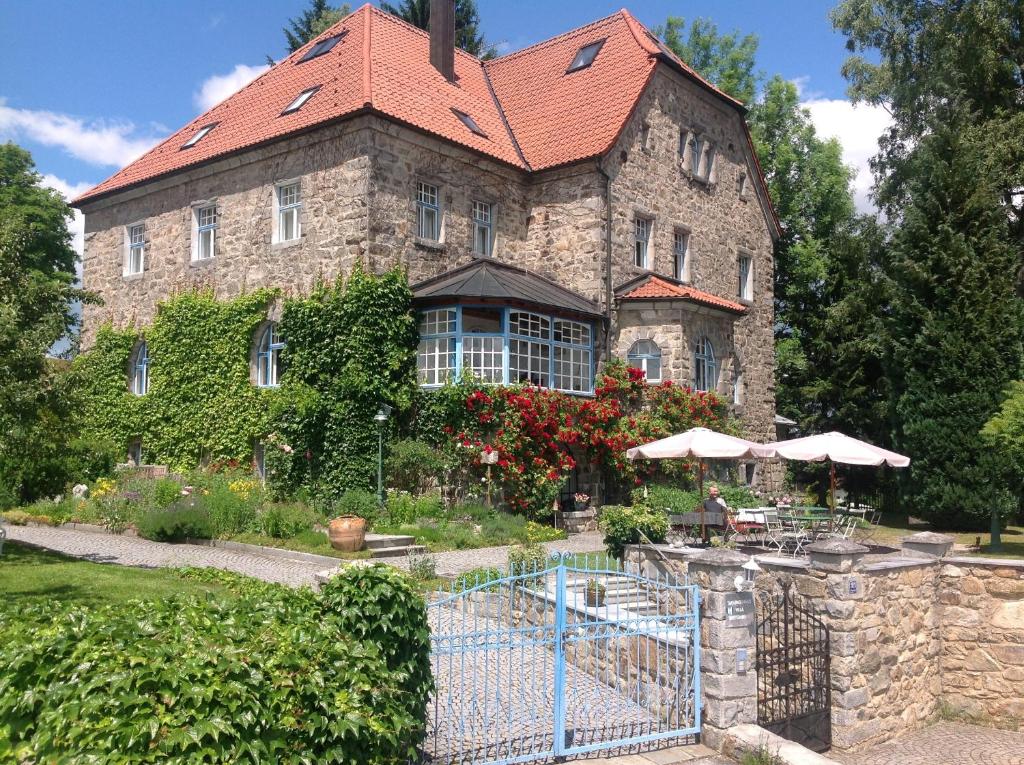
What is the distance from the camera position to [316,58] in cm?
2359

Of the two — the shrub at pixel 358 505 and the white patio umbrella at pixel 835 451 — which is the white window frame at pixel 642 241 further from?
the shrub at pixel 358 505

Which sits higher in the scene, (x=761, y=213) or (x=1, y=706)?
(x=761, y=213)

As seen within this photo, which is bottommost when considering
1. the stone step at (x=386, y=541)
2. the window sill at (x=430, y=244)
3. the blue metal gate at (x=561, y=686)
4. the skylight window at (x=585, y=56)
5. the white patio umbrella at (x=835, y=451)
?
the blue metal gate at (x=561, y=686)

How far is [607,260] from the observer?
71.2ft

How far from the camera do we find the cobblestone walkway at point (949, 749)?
10.1m

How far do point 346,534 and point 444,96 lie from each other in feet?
42.0

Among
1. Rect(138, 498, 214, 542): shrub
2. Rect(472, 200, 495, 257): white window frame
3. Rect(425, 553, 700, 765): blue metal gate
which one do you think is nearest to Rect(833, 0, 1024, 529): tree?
Rect(472, 200, 495, 257): white window frame

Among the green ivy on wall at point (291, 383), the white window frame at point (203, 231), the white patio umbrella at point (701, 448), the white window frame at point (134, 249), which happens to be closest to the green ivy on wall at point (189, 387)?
the green ivy on wall at point (291, 383)

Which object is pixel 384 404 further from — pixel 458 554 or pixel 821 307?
pixel 821 307

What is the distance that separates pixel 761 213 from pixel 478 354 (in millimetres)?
13805

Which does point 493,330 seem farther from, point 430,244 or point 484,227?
point 484,227

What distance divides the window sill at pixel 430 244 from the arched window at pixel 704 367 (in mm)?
7079

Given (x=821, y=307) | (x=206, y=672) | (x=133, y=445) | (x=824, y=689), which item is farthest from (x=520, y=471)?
(x=821, y=307)

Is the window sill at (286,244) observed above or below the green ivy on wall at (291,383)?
above
